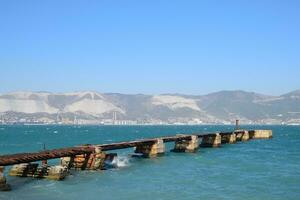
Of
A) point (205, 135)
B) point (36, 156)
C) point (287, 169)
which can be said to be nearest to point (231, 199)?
point (36, 156)

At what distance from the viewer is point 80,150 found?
46562 mm

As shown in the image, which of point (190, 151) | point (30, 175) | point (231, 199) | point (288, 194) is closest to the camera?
point (231, 199)

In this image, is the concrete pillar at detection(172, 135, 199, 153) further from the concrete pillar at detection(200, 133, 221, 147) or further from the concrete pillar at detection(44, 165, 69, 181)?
the concrete pillar at detection(44, 165, 69, 181)

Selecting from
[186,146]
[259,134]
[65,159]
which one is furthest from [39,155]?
[259,134]

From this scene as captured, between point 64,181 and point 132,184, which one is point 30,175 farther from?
point 132,184

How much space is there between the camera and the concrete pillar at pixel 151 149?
66.5 meters

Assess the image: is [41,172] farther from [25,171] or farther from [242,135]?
[242,135]

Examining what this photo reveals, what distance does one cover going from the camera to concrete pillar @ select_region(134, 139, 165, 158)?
66.5 meters

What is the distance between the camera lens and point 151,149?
67062mm

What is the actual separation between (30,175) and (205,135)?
54.2 metres

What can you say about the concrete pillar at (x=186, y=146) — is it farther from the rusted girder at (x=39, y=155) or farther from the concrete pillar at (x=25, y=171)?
the concrete pillar at (x=25, y=171)

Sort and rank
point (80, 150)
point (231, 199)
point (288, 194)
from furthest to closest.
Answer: point (80, 150)
point (288, 194)
point (231, 199)

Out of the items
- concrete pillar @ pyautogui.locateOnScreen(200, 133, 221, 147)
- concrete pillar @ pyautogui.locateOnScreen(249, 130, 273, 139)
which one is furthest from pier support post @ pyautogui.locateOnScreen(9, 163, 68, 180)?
concrete pillar @ pyautogui.locateOnScreen(249, 130, 273, 139)

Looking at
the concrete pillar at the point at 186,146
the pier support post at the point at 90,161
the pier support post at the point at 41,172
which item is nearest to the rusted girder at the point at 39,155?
the pier support post at the point at 90,161
